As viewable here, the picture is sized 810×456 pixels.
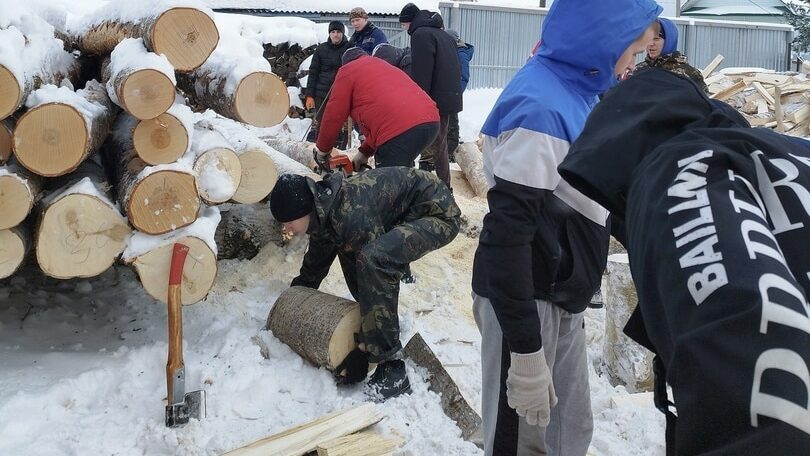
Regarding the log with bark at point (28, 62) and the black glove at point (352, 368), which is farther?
the black glove at point (352, 368)

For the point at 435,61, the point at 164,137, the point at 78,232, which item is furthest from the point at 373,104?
the point at 78,232

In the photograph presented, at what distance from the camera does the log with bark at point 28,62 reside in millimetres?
3044

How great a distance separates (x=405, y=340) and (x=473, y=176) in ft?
13.4

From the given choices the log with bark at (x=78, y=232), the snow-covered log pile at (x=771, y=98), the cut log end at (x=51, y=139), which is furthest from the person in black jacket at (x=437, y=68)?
the snow-covered log pile at (x=771, y=98)

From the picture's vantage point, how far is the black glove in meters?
3.66

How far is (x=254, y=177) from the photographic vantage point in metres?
4.24

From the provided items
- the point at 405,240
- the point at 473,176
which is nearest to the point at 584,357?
the point at 405,240

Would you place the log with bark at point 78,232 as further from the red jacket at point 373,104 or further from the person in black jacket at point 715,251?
the person in black jacket at point 715,251

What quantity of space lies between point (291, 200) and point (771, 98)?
1092 cm

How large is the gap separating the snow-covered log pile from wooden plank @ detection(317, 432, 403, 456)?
9.69m

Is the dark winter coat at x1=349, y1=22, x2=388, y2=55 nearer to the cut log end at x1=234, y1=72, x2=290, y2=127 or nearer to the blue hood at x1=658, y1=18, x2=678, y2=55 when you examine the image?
the blue hood at x1=658, y1=18, x2=678, y2=55

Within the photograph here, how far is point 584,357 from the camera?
2424 mm

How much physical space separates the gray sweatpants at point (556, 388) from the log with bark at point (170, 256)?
179cm

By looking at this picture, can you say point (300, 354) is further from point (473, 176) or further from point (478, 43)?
point (478, 43)
